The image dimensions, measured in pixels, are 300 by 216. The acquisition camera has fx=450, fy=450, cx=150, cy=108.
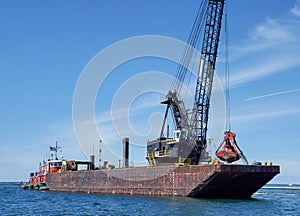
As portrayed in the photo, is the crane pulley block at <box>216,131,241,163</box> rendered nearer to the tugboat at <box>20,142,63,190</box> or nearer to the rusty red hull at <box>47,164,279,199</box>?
the rusty red hull at <box>47,164,279,199</box>

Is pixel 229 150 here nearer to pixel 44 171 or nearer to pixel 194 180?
pixel 194 180

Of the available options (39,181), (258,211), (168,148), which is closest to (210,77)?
(168,148)

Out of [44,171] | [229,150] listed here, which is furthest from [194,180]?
[44,171]

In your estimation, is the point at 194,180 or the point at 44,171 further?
the point at 44,171

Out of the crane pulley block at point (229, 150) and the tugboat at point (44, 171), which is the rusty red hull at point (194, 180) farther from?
the tugboat at point (44, 171)

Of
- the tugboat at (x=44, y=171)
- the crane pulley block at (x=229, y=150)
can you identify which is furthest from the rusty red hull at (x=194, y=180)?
the tugboat at (x=44, y=171)

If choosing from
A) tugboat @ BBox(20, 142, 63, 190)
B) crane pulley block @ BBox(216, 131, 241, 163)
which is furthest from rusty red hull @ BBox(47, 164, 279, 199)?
tugboat @ BBox(20, 142, 63, 190)

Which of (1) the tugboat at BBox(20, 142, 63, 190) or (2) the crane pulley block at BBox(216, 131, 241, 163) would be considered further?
(1) the tugboat at BBox(20, 142, 63, 190)

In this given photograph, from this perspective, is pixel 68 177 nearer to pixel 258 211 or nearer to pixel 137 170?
pixel 137 170

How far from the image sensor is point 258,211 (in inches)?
1487

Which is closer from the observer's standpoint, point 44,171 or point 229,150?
point 229,150

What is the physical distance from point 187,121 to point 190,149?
4017 mm

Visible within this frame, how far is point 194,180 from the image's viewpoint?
46.5 m

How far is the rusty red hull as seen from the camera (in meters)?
44.8
